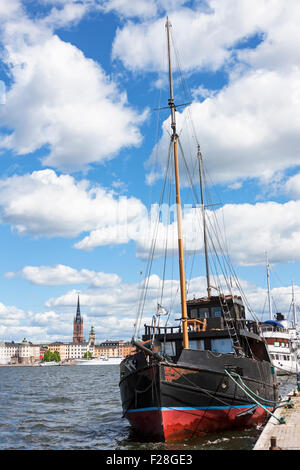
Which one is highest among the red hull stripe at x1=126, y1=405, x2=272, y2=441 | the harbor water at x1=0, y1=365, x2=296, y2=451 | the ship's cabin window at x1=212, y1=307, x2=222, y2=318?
the ship's cabin window at x1=212, y1=307, x2=222, y2=318

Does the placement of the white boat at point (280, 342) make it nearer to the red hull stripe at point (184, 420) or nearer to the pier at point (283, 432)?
the pier at point (283, 432)

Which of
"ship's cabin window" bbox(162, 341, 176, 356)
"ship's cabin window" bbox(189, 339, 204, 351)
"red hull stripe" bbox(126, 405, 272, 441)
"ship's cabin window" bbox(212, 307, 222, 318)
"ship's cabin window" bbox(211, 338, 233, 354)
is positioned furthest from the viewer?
"ship's cabin window" bbox(212, 307, 222, 318)

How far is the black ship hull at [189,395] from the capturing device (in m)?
16.9

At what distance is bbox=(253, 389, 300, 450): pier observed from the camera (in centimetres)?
1252

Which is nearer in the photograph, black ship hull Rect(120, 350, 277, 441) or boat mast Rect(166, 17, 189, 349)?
black ship hull Rect(120, 350, 277, 441)

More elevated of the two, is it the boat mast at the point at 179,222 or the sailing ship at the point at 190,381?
the boat mast at the point at 179,222

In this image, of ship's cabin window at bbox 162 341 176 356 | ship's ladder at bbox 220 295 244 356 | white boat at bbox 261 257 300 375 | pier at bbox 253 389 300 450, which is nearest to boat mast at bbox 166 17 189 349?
ship's ladder at bbox 220 295 244 356

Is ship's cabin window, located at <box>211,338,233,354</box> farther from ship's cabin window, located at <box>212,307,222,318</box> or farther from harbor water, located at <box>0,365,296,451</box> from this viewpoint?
harbor water, located at <box>0,365,296,451</box>

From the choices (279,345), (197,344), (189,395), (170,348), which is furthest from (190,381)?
(279,345)

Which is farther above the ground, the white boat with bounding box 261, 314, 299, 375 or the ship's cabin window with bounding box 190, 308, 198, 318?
the ship's cabin window with bounding box 190, 308, 198, 318

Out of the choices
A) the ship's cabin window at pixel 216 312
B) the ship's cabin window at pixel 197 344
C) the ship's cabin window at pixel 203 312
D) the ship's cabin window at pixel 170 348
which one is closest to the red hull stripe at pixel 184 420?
the ship's cabin window at pixel 197 344

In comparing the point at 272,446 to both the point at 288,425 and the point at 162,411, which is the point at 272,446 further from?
the point at 162,411

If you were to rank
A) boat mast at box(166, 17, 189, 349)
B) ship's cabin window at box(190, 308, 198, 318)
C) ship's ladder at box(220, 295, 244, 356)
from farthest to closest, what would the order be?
ship's cabin window at box(190, 308, 198, 318), ship's ladder at box(220, 295, 244, 356), boat mast at box(166, 17, 189, 349)

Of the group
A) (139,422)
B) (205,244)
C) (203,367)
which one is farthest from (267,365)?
(205,244)
